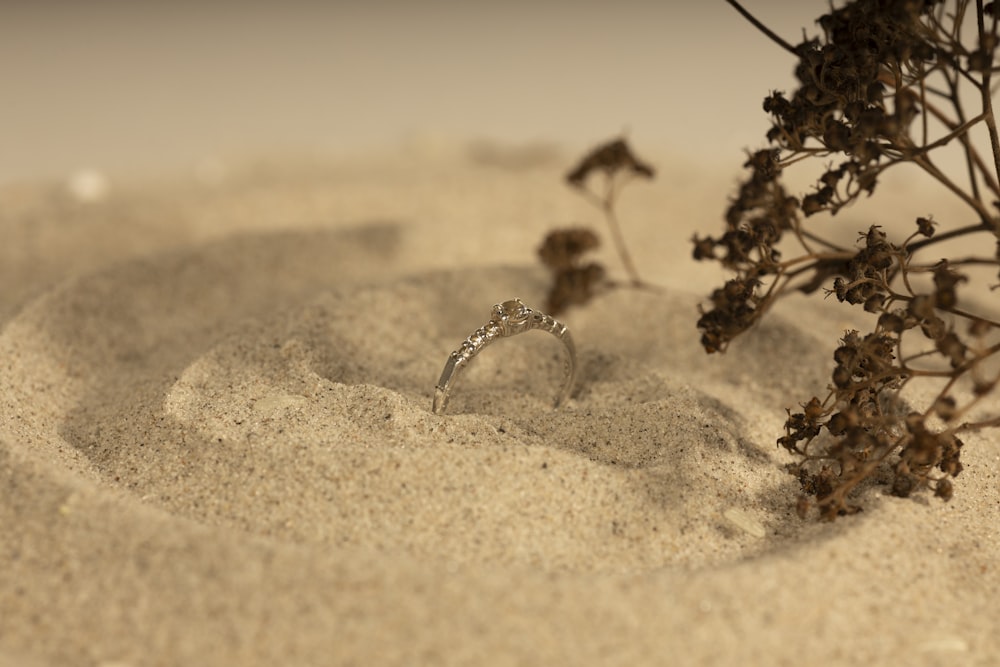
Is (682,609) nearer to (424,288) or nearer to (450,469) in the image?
(450,469)

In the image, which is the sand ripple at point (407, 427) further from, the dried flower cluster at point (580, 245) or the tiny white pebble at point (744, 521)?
the dried flower cluster at point (580, 245)

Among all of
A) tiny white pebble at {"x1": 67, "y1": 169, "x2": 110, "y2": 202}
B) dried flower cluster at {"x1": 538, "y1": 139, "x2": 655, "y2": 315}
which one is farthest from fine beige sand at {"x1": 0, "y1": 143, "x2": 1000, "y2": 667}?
tiny white pebble at {"x1": 67, "y1": 169, "x2": 110, "y2": 202}

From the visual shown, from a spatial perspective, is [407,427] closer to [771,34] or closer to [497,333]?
[497,333]

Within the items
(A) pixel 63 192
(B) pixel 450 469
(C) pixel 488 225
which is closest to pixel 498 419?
(B) pixel 450 469

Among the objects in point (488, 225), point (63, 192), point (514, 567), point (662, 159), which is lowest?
point (63, 192)

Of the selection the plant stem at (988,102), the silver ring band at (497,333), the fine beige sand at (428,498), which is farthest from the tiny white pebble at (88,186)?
the plant stem at (988,102)
